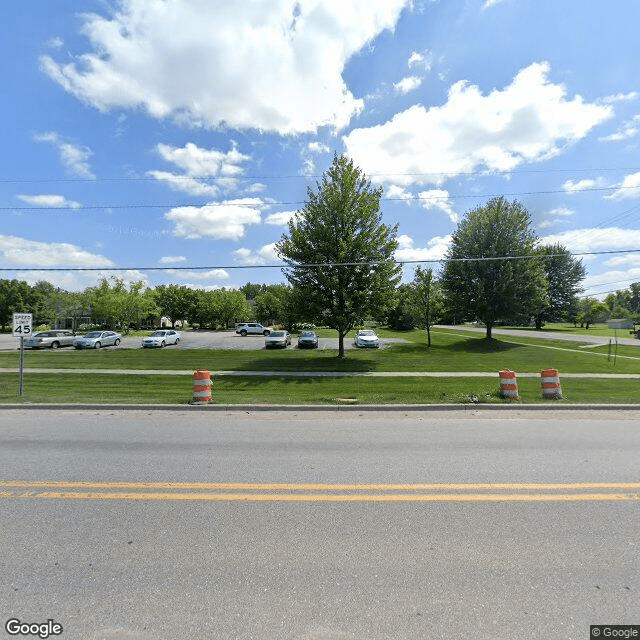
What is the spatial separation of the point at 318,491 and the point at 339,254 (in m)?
16.1

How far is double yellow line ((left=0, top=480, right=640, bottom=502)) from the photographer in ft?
13.0

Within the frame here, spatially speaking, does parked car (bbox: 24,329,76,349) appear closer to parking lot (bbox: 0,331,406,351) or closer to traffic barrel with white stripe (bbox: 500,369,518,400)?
parking lot (bbox: 0,331,406,351)

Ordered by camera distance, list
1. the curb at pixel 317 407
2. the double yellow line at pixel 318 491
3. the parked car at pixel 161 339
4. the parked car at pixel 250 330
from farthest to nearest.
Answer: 1. the parked car at pixel 250 330
2. the parked car at pixel 161 339
3. the curb at pixel 317 407
4. the double yellow line at pixel 318 491

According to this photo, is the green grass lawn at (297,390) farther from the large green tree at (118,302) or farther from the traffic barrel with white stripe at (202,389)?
the large green tree at (118,302)

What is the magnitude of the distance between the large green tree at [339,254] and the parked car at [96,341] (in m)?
19.0

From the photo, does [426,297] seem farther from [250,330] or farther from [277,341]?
[250,330]

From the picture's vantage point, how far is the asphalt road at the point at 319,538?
2.31 metres

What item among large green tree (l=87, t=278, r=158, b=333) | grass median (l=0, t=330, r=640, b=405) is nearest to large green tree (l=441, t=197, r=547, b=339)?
grass median (l=0, t=330, r=640, b=405)

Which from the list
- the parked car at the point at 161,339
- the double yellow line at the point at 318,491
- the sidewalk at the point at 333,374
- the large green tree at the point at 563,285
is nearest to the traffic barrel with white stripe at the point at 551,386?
the sidewalk at the point at 333,374

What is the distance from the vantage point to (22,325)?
1048cm

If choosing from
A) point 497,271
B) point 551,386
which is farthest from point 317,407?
point 497,271

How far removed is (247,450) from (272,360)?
51.7 ft

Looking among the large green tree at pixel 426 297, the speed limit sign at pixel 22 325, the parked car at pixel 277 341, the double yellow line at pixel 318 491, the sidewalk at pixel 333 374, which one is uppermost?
the large green tree at pixel 426 297

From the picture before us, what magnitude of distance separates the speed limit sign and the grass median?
1715 mm
